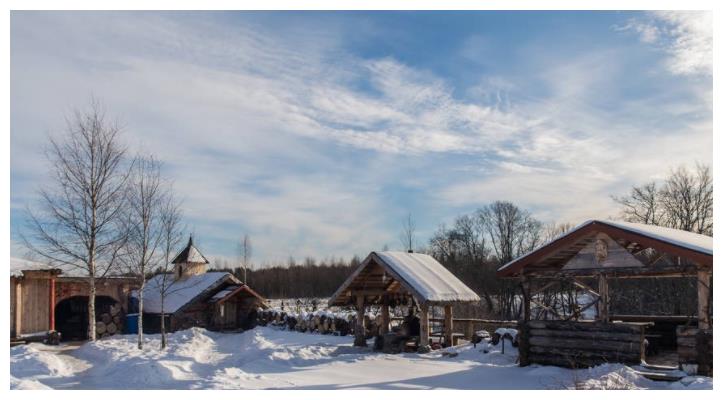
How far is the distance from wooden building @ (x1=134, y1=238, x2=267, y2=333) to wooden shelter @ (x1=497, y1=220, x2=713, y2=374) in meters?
19.1

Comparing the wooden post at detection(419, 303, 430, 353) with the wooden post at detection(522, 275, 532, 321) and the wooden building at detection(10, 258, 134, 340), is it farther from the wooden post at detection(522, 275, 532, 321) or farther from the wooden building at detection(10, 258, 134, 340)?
the wooden building at detection(10, 258, 134, 340)

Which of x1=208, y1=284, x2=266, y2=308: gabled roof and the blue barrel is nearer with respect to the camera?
the blue barrel

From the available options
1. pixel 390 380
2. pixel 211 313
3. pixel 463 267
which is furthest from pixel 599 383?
pixel 463 267

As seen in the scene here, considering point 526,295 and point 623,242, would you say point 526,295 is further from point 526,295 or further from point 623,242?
point 623,242

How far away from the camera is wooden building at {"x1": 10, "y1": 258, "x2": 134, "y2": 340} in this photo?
25.7 meters

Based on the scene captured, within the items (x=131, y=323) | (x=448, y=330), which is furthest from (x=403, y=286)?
(x=131, y=323)

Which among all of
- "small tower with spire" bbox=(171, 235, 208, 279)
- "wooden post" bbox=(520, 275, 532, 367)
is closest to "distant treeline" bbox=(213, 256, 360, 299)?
"small tower with spire" bbox=(171, 235, 208, 279)

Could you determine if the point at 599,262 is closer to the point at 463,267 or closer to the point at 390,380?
the point at 390,380

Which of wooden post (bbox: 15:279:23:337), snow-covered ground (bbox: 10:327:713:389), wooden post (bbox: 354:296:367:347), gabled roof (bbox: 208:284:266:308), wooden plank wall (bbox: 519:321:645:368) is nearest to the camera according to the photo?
snow-covered ground (bbox: 10:327:713:389)

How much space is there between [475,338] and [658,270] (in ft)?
24.7

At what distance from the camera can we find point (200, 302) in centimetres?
3231

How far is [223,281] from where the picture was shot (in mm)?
33312

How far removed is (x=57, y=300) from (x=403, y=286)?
54.9ft

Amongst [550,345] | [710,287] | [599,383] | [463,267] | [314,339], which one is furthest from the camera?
[463,267]
